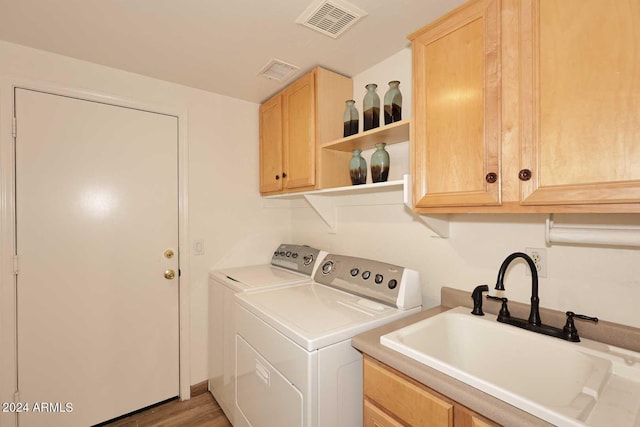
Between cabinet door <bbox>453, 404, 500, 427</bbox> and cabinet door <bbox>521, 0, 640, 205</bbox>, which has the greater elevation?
cabinet door <bbox>521, 0, 640, 205</bbox>

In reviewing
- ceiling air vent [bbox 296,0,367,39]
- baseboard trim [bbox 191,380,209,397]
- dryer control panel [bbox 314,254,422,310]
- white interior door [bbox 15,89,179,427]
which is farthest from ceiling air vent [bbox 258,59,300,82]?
baseboard trim [bbox 191,380,209,397]

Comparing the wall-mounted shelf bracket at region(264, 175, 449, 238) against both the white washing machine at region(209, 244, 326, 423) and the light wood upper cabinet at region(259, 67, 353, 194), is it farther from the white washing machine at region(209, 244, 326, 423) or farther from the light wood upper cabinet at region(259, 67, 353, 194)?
the white washing machine at region(209, 244, 326, 423)

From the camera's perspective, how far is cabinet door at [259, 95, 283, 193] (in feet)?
7.08

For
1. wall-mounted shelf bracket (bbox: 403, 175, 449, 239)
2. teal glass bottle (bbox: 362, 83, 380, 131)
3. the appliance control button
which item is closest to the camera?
wall-mounted shelf bracket (bbox: 403, 175, 449, 239)

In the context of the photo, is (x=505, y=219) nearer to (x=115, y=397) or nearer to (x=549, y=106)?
(x=549, y=106)

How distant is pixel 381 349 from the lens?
1032 mm

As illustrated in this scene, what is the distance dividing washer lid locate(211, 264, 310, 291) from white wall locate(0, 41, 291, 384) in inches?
6.2

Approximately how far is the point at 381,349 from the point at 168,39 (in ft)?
6.05

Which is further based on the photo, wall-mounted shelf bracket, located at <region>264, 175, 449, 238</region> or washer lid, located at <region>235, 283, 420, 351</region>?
wall-mounted shelf bracket, located at <region>264, 175, 449, 238</region>

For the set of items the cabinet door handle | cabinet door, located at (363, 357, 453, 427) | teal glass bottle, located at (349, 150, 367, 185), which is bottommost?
cabinet door, located at (363, 357, 453, 427)

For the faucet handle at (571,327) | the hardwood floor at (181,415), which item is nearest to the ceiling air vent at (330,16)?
the faucet handle at (571,327)

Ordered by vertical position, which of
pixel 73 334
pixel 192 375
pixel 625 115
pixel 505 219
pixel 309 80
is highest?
pixel 309 80

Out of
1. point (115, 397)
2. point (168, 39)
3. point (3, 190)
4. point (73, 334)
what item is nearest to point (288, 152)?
point (168, 39)

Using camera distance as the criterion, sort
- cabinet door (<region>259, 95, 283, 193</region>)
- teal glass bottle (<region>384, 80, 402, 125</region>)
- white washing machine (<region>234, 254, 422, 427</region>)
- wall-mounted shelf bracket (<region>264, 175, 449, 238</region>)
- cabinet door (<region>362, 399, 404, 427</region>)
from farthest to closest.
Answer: cabinet door (<region>259, 95, 283, 193</region>)
teal glass bottle (<region>384, 80, 402, 125</region>)
wall-mounted shelf bracket (<region>264, 175, 449, 238</region>)
white washing machine (<region>234, 254, 422, 427</region>)
cabinet door (<region>362, 399, 404, 427</region>)
